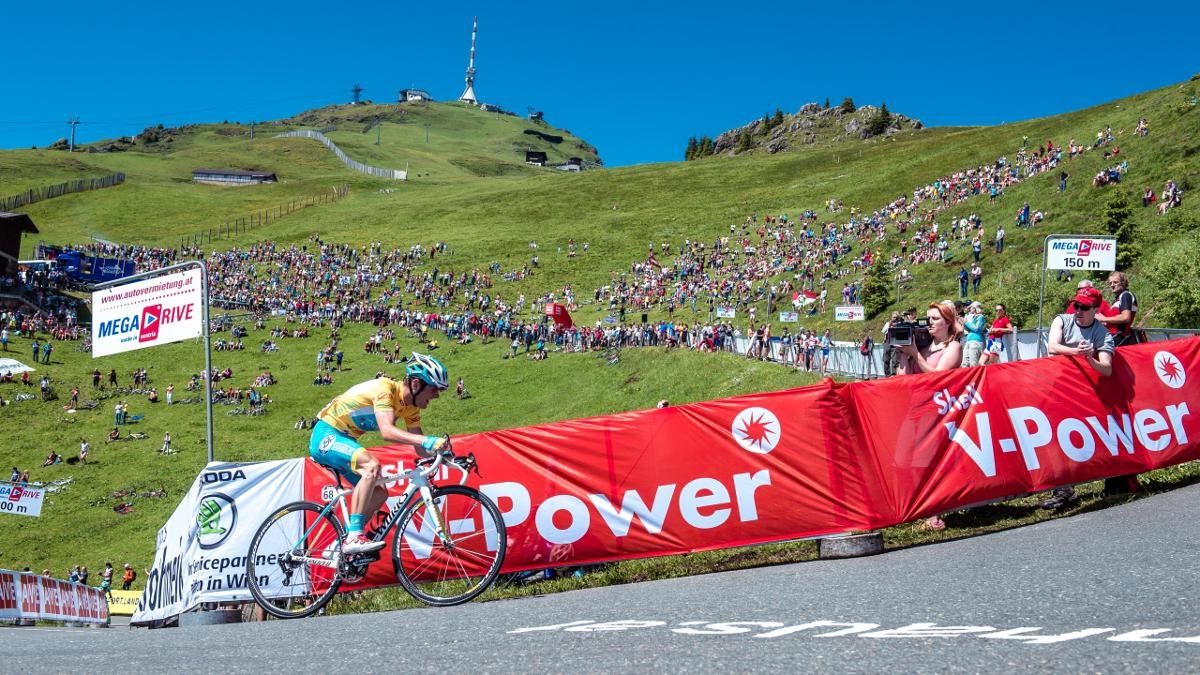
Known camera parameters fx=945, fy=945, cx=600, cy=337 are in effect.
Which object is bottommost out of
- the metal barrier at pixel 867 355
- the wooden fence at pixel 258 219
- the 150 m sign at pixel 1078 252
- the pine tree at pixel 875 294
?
the metal barrier at pixel 867 355

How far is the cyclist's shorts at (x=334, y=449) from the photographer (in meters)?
7.98

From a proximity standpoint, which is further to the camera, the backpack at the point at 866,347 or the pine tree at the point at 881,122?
the pine tree at the point at 881,122

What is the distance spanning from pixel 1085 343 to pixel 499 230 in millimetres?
91596

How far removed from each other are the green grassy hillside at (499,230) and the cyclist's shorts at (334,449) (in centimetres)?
2540

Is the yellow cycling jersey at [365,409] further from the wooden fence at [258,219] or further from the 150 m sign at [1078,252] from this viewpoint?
the wooden fence at [258,219]

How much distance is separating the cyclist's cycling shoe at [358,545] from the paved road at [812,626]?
1.78ft

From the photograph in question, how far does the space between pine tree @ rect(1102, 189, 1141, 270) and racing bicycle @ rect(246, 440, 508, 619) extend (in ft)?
135

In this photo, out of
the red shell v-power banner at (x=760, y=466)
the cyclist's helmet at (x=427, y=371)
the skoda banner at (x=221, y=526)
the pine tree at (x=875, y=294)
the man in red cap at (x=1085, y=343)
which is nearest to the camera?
the cyclist's helmet at (x=427, y=371)

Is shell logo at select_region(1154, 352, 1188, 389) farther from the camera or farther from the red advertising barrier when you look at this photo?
the red advertising barrier

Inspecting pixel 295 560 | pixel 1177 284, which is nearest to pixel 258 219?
pixel 1177 284

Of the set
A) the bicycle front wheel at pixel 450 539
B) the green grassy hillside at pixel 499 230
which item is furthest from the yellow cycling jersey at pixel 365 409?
the green grassy hillside at pixel 499 230

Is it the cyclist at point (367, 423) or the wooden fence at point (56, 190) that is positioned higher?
the wooden fence at point (56, 190)

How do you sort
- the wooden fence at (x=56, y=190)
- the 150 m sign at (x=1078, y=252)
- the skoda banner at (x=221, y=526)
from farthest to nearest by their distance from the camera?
1. the wooden fence at (x=56, y=190)
2. the 150 m sign at (x=1078, y=252)
3. the skoda banner at (x=221, y=526)

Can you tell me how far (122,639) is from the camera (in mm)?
7074
